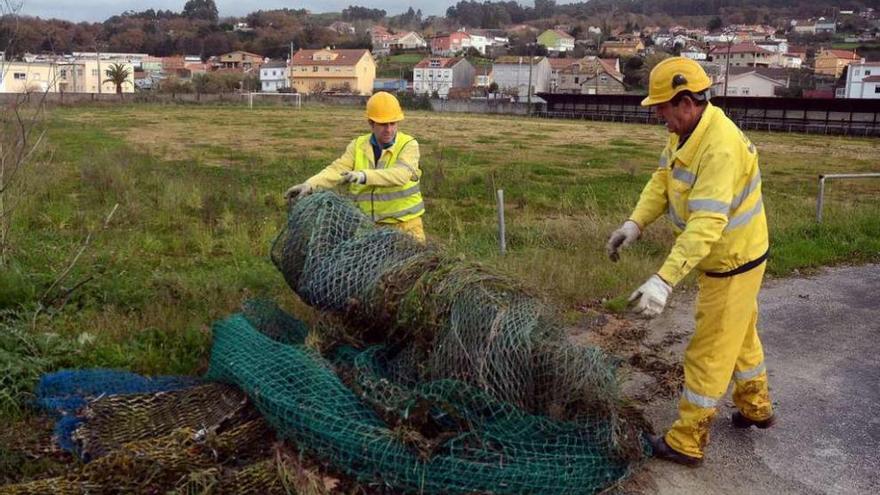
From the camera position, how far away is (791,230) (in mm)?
10219

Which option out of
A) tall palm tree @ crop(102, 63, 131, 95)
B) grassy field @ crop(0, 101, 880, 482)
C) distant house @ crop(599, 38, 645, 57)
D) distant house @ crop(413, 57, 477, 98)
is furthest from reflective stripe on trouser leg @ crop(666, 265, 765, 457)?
distant house @ crop(599, 38, 645, 57)

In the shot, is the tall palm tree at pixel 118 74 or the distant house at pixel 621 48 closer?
the tall palm tree at pixel 118 74

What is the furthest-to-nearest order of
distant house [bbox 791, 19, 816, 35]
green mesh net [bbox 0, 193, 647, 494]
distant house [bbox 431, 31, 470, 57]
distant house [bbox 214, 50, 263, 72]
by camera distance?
distant house [bbox 791, 19, 816, 35], distant house [bbox 431, 31, 470, 57], distant house [bbox 214, 50, 263, 72], green mesh net [bbox 0, 193, 647, 494]

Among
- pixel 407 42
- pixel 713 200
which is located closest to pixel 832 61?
pixel 407 42

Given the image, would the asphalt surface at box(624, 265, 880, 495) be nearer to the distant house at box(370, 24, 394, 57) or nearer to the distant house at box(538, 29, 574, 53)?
the distant house at box(370, 24, 394, 57)

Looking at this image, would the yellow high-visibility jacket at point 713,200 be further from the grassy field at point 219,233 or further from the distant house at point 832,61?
the distant house at point 832,61

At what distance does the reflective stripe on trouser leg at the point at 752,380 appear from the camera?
4.25 meters

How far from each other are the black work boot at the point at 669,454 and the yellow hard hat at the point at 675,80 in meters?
1.74

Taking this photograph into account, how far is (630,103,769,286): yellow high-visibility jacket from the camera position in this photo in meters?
3.70

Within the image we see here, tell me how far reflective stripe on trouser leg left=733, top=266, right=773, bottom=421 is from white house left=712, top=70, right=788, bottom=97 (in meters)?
78.5

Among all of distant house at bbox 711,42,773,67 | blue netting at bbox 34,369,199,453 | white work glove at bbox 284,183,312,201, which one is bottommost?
blue netting at bbox 34,369,199,453

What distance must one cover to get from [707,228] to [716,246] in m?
0.26

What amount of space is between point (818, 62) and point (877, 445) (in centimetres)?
11789

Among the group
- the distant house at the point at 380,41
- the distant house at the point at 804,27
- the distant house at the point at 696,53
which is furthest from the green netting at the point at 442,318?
the distant house at the point at 804,27
